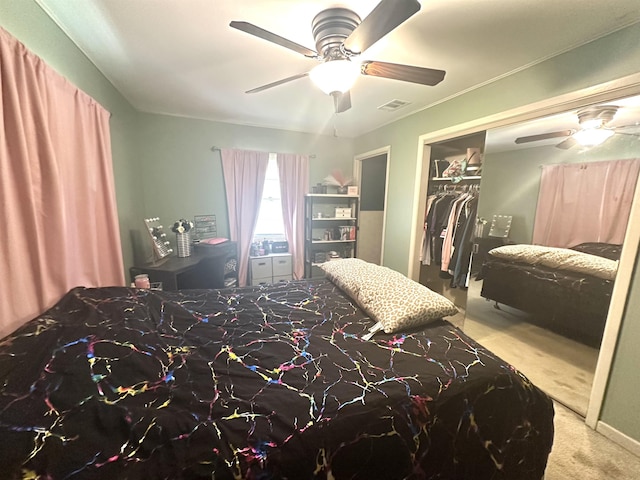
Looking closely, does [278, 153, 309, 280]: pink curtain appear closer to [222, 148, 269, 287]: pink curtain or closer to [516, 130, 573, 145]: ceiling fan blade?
[222, 148, 269, 287]: pink curtain

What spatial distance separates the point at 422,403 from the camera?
0.96 metres

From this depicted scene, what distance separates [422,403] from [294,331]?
693 mm

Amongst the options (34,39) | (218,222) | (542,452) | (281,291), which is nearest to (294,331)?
(281,291)

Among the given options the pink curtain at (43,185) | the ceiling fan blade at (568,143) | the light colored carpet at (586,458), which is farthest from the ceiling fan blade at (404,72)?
the light colored carpet at (586,458)

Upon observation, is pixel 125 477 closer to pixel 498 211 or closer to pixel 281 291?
pixel 281 291

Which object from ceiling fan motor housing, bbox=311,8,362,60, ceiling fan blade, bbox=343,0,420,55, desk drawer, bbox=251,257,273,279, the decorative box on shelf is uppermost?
ceiling fan motor housing, bbox=311,8,362,60

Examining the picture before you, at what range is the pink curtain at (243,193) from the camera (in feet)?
11.5

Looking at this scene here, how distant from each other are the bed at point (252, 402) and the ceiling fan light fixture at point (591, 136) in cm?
159

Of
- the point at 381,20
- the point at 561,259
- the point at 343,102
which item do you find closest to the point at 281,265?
the point at 343,102

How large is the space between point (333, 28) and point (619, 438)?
2.85 m

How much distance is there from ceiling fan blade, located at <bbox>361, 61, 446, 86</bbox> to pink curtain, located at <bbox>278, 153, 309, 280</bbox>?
2.29m

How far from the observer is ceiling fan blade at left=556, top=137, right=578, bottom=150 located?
184 centimetres

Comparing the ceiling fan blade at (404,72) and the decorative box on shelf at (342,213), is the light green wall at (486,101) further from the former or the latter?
the ceiling fan blade at (404,72)

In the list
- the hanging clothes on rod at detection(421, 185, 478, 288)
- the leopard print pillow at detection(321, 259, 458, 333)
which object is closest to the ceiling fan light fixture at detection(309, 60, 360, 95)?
the leopard print pillow at detection(321, 259, 458, 333)
